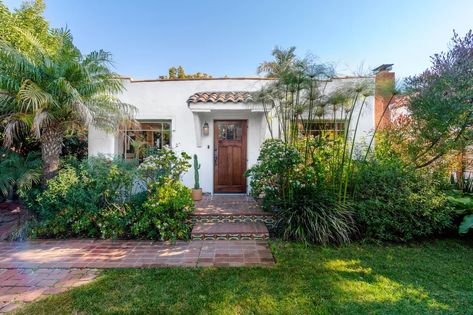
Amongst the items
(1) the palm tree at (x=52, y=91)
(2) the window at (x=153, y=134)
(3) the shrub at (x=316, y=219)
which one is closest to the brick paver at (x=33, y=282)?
(1) the palm tree at (x=52, y=91)

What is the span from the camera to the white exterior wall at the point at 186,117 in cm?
808

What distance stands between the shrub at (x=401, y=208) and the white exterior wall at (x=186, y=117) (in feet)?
10.1

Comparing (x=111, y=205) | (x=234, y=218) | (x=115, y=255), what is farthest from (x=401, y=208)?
(x=111, y=205)

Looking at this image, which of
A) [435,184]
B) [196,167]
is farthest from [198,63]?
[435,184]

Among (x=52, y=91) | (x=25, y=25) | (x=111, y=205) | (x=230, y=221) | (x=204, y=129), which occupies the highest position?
(x=25, y=25)

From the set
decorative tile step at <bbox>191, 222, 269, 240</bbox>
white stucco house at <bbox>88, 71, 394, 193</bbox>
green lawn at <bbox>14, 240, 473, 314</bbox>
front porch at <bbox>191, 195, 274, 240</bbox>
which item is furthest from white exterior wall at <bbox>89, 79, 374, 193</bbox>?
green lawn at <bbox>14, 240, 473, 314</bbox>

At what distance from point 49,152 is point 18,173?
33.2 inches

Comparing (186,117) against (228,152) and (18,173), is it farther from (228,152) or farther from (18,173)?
(18,173)

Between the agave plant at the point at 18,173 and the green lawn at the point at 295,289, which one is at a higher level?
the agave plant at the point at 18,173

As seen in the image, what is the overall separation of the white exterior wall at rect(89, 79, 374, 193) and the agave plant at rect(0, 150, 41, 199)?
6.60ft

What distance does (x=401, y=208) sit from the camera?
197 inches

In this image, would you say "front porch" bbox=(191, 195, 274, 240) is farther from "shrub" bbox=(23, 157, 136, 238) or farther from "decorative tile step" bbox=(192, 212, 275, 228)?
"shrub" bbox=(23, 157, 136, 238)

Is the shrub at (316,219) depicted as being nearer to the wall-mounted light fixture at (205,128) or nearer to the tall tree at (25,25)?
the wall-mounted light fixture at (205,128)

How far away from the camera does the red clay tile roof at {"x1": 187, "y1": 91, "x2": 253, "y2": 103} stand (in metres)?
7.21
